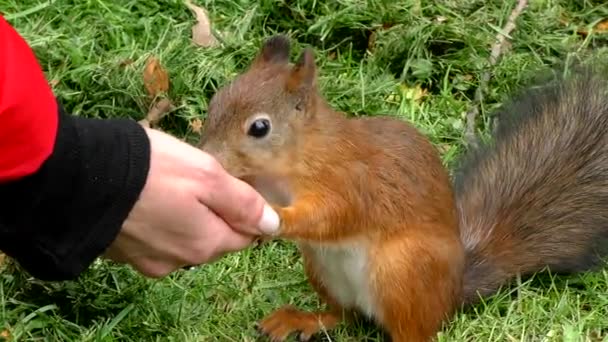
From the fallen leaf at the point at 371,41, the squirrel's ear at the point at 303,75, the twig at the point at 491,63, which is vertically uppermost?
the squirrel's ear at the point at 303,75

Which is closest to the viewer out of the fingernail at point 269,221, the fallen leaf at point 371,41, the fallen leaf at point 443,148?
the fingernail at point 269,221

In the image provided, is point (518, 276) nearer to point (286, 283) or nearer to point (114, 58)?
Result: point (286, 283)

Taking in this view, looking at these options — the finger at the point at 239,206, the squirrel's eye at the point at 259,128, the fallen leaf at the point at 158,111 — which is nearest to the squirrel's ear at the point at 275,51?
the squirrel's eye at the point at 259,128

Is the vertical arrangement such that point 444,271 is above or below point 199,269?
above

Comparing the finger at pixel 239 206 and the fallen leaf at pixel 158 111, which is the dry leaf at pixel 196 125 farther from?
the finger at pixel 239 206

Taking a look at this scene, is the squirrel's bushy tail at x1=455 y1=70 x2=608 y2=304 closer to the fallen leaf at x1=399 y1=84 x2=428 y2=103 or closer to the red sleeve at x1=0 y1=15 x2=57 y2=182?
the fallen leaf at x1=399 y1=84 x2=428 y2=103

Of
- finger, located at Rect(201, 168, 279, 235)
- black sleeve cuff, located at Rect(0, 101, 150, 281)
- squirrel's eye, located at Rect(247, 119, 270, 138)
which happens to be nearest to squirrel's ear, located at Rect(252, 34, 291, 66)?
squirrel's eye, located at Rect(247, 119, 270, 138)

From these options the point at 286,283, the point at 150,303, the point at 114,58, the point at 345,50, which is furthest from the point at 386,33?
the point at 150,303
